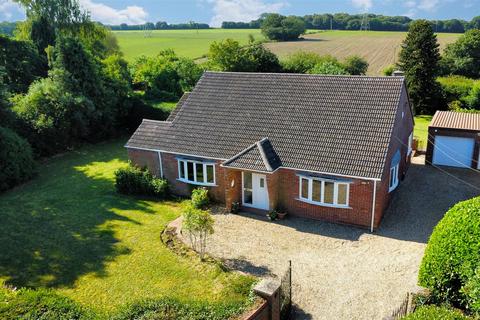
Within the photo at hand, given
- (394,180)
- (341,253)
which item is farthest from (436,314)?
(394,180)

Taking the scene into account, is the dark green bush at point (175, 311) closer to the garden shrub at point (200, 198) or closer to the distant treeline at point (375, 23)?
the garden shrub at point (200, 198)

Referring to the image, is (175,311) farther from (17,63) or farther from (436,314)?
(17,63)

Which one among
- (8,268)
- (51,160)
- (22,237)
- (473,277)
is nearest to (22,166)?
(51,160)

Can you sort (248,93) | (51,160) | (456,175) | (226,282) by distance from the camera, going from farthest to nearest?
(51,160)
(456,175)
(248,93)
(226,282)

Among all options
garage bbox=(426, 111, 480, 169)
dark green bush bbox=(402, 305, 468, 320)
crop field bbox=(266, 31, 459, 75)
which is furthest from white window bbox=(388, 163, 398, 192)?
crop field bbox=(266, 31, 459, 75)

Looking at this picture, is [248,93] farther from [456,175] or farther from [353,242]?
[456,175]
